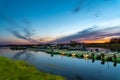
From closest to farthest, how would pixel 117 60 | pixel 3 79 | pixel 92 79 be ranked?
pixel 3 79
pixel 92 79
pixel 117 60

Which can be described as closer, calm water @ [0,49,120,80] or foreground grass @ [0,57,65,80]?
foreground grass @ [0,57,65,80]

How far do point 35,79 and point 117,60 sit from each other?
42.5 m

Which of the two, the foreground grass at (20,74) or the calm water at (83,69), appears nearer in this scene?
the foreground grass at (20,74)

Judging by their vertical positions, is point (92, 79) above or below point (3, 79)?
below

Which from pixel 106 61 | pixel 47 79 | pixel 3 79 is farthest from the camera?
pixel 106 61

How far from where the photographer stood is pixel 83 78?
33.4 m

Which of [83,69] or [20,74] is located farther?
[83,69]

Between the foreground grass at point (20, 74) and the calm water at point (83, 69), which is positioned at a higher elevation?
the foreground grass at point (20, 74)

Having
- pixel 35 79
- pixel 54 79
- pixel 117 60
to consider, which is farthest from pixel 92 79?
pixel 117 60

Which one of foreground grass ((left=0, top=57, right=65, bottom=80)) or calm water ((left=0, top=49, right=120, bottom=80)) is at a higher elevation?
foreground grass ((left=0, top=57, right=65, bottom=80))

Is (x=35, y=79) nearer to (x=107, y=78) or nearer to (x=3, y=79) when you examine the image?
(x=3, y=79)

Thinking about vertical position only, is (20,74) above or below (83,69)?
above

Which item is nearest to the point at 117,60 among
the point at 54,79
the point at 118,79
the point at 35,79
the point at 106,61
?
the point at 106,61

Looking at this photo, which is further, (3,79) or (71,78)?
(71,78)
